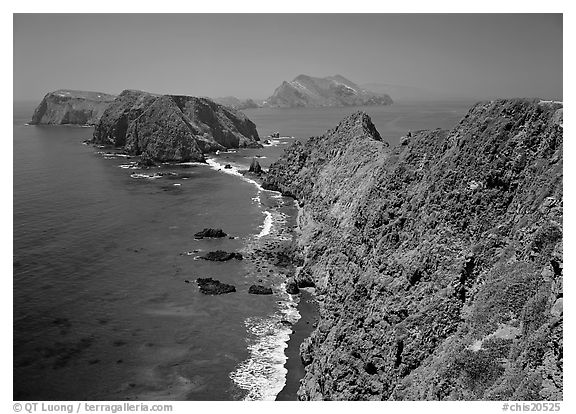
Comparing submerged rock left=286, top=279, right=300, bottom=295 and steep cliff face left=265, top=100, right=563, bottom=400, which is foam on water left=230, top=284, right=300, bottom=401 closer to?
submerged rock left=286, top=279, right=300, bottom=295

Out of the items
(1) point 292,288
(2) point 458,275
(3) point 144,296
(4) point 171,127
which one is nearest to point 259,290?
(1) point 292,288

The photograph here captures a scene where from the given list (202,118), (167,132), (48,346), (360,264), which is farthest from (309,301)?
(202,118)

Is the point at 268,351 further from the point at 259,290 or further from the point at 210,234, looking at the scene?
the point at 210,234

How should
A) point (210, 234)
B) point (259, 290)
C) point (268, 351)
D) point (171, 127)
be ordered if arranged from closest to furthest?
1. point (268, 351)
2. point (259, 290)
3. point (210, 234)
4. point (171, 127)

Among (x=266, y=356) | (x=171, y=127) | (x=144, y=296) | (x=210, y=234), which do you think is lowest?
(x=266, y=356)

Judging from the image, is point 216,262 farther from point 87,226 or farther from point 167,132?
point 167,132

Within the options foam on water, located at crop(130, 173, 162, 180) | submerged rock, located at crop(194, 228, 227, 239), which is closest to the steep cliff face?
submerged rock, located at crop(194, 228, 227, 239)

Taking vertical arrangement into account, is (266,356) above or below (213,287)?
below
